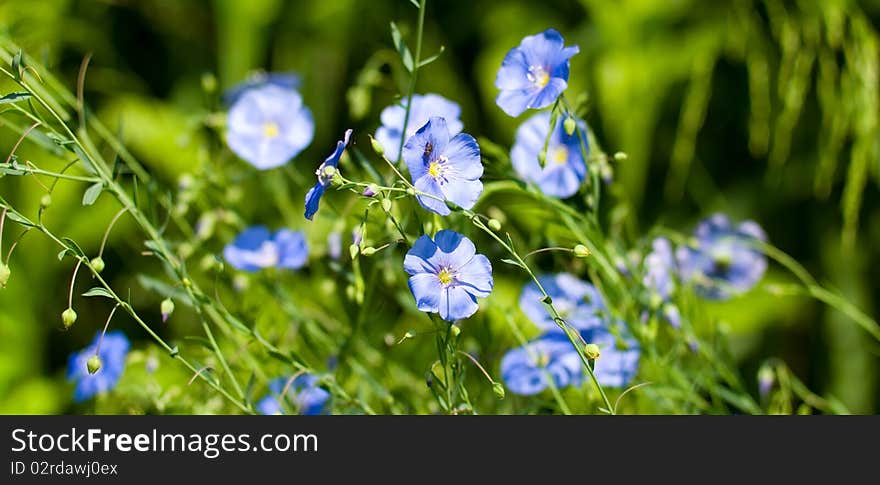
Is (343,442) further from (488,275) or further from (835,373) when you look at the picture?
(835,373)

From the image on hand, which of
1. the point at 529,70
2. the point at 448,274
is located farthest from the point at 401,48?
the point at 448,274

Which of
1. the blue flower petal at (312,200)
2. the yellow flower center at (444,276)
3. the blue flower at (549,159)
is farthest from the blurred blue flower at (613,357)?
the blue flower petal at (312,200)

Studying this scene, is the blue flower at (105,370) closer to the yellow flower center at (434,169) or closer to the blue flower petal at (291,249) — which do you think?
the blue flower petal at (291,249)

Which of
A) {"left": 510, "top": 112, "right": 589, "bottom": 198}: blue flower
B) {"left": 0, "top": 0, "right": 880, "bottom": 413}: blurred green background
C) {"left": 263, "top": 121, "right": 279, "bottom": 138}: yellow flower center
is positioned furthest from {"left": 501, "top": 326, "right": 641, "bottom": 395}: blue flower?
{"left": 0, "top": 0, "right": 880, "bottom": 413}: blurred green background

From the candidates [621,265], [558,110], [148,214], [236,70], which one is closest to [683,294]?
[621,265]

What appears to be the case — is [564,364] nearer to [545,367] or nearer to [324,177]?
[545,367]

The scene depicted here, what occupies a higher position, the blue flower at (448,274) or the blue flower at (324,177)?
the blue flower at (324,177)
